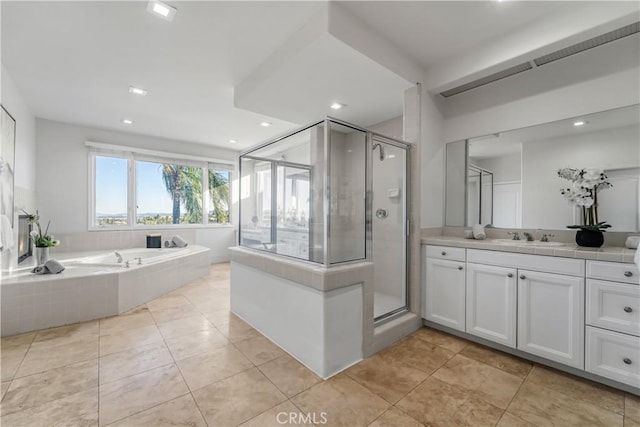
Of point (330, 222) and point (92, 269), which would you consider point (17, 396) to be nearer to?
point (92, 269)

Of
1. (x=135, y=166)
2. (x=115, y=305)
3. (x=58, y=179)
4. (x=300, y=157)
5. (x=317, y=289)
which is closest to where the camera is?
(x=317, y=289)

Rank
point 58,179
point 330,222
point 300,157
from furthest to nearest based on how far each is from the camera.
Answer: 1. point 58,179
2. point 300,157
3. point 330,222

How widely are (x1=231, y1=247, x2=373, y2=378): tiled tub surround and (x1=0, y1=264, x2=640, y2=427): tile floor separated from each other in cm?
10

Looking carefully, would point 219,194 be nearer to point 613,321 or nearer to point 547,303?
point 547,303

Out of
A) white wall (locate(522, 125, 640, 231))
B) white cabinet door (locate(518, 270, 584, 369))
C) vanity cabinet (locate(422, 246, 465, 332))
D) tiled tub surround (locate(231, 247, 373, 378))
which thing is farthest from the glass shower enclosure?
white wall (locate(522, 125, 640, 231))

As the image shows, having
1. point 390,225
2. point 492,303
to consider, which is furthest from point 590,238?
point 390,225

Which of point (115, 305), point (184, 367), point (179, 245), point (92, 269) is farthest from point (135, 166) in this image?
point (184, 367)

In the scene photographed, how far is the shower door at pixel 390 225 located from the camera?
2.62 m

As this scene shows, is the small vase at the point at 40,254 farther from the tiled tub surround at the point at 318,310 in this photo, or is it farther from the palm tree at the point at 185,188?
the tiled tub surround at the point at 318,310

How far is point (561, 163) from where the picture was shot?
2.28m

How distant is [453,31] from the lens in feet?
6.97

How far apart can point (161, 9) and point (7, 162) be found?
2485 millimetres

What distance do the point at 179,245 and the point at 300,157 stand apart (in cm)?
338

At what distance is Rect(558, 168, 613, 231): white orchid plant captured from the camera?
203 centimetres
